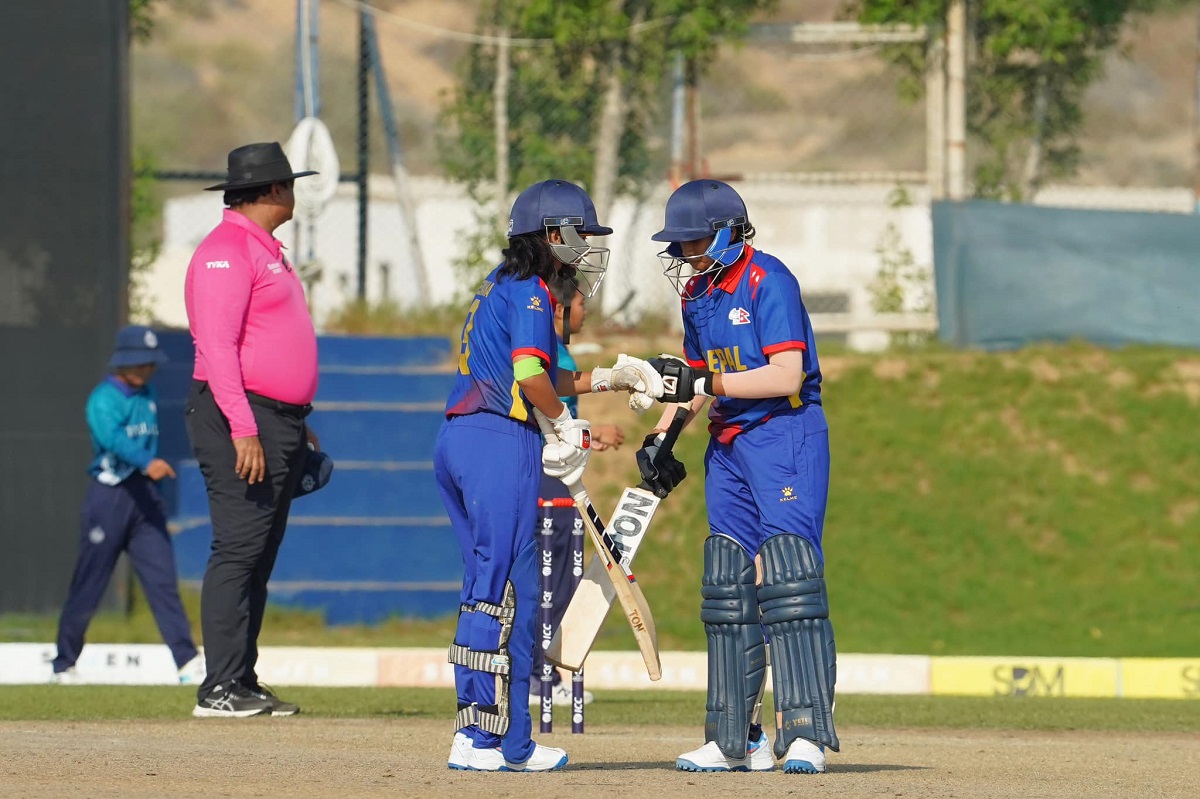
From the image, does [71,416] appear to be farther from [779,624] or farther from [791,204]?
[791,204]

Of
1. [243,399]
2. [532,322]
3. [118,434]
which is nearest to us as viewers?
[532,322]

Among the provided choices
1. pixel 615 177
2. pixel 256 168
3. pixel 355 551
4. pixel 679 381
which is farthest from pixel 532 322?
pixel 615 177

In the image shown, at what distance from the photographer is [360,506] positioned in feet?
48.9

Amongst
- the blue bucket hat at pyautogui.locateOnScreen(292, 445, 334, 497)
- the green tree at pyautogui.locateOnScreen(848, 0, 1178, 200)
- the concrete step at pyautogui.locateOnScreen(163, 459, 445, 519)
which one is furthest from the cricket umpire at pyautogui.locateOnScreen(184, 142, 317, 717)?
the green tree at pyautogui.locateOnScreen(848, 0, 1178, 200)

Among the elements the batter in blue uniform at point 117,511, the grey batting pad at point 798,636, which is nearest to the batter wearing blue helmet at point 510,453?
the grey batting pad at point 798,636

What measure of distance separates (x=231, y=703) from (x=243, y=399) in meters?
1.31

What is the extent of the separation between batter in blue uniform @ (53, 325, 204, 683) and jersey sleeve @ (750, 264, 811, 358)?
504 cm

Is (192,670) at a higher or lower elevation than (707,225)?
lower

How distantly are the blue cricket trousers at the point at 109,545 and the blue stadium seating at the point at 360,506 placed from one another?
366 cm

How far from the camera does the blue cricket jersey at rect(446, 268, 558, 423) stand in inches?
240

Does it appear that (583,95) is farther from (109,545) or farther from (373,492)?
(109,545)

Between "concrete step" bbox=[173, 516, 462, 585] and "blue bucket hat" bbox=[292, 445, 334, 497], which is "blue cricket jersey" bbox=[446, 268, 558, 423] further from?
"concrete step" bbox=[173, 516, 462, 585]

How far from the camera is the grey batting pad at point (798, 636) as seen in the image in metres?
6.23

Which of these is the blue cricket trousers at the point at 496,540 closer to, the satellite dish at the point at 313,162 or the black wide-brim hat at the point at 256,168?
the black wide-brim hat at the point at 256,168
